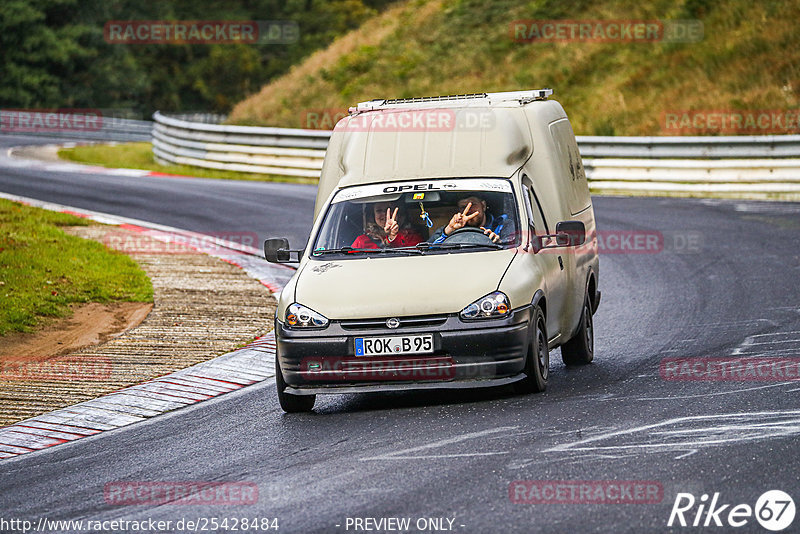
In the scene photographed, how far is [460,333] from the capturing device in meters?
8.63

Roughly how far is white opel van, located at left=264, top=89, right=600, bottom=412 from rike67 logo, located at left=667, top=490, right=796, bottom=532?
268 centimetres

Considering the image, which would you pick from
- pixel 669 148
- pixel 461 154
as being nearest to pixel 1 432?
pixel 461 154

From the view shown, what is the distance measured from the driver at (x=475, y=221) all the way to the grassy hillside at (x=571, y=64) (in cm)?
1966

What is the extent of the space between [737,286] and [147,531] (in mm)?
9623

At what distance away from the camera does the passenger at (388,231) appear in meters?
9.95

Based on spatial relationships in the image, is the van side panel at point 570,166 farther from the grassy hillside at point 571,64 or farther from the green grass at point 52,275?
the grassy hillside at point 571,64

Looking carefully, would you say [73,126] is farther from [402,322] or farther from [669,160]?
[402,322]

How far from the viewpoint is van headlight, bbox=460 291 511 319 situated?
28.6ft

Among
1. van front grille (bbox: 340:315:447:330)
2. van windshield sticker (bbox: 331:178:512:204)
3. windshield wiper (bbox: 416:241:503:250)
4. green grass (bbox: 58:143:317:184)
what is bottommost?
green grass (bbox: 58:143:317:184)

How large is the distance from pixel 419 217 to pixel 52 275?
21.0ft

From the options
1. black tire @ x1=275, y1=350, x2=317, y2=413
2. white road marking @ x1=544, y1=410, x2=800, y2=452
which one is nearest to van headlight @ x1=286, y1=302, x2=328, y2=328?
black tire @ x1=275, y1=350, x2=317, y2=413

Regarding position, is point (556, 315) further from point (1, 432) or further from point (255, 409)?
point (1, 432)

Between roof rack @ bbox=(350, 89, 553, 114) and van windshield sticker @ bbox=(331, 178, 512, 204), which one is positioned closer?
van windshield sticker @ bbox=(331, 178, 512, 204)

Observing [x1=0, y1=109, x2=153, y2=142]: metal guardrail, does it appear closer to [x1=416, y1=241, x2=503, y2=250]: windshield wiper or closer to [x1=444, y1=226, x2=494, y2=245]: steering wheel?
[x1=444, y1=226, x2=494, y2=245]: steering wheel
